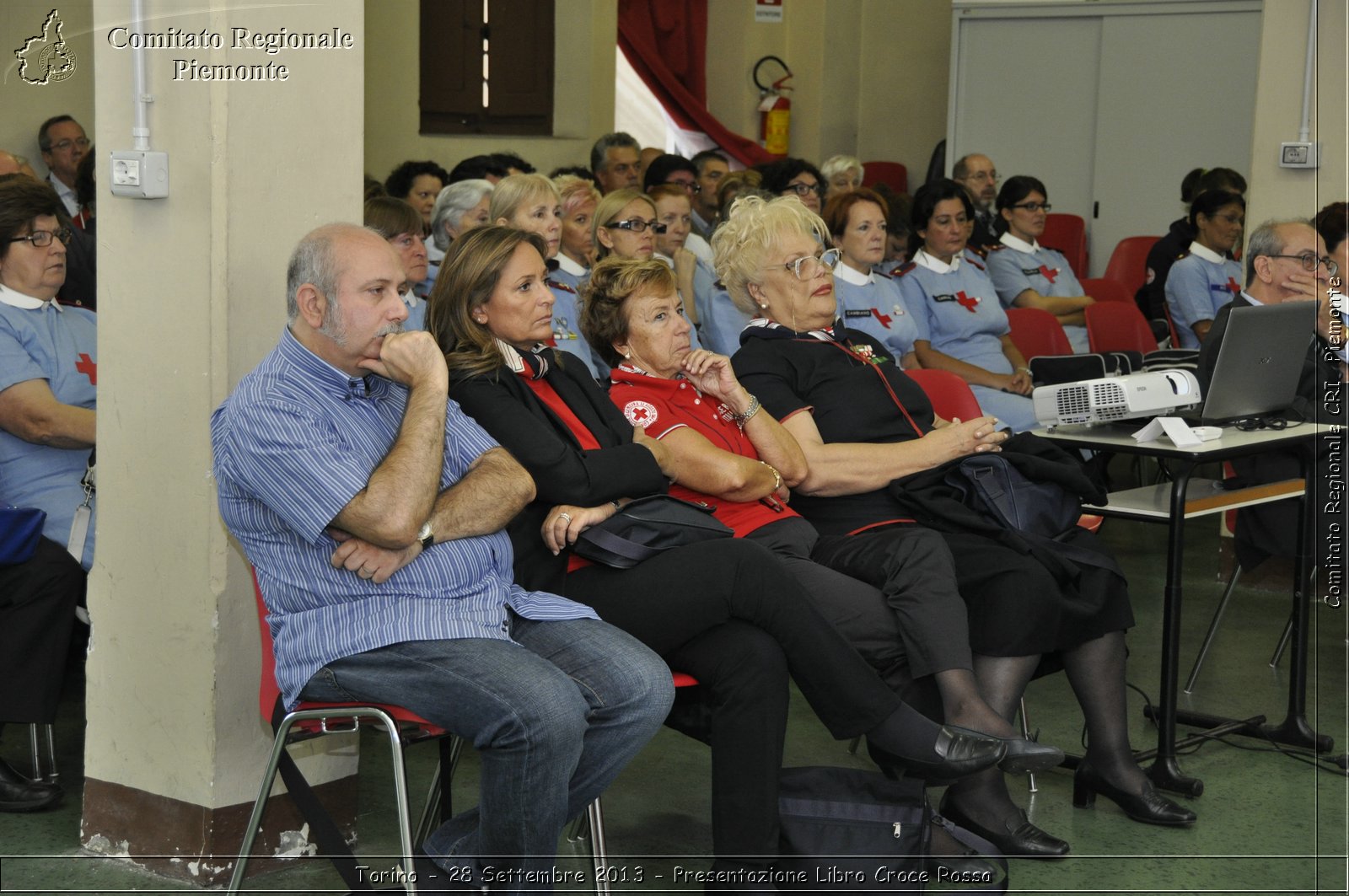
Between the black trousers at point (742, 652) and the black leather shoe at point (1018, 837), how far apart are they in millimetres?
488

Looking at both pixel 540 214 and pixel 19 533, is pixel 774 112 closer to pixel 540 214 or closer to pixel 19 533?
pixel 540 214

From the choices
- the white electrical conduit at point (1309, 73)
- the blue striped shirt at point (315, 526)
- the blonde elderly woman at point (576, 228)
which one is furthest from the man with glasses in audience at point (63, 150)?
the white electrical conduit at point (1309, 73)

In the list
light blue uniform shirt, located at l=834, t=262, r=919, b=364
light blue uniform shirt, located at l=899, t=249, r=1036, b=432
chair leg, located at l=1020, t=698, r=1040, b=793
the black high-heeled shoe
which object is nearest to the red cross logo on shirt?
chair leg, located at l=1020, t=698, r=1040, b=793

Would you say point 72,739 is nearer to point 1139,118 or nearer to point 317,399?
point 317,399

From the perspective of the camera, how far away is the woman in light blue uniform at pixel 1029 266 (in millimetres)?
6629

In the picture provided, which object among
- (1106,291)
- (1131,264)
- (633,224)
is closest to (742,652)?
(633,224)

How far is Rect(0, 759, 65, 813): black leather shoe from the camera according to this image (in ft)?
9.64

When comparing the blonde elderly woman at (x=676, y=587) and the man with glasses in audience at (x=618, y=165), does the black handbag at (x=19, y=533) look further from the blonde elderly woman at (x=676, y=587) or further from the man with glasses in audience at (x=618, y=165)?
the man with glasses in audience at (x=618, y=165)

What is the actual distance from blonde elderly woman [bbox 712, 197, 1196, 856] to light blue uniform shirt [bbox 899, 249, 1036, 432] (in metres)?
2.24

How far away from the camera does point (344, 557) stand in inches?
88.4

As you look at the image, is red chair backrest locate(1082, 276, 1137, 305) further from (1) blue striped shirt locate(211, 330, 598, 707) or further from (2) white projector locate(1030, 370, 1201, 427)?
(1) blue striped shirt locate(211, 330, 598, 707)

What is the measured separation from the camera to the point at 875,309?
5.15m

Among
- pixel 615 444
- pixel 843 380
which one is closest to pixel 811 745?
pixel 843 380

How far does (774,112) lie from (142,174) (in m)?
8.34
